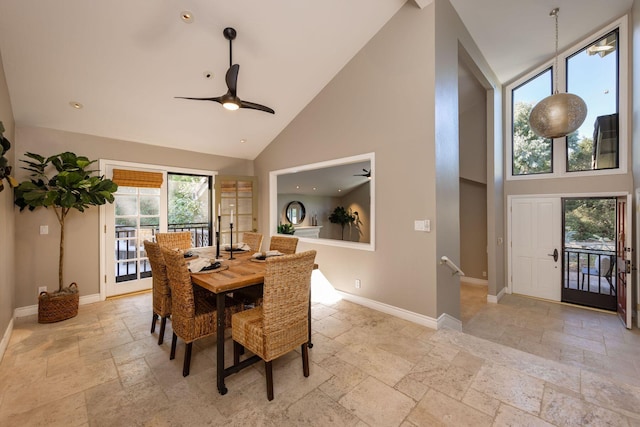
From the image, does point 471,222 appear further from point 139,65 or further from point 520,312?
point 139,65

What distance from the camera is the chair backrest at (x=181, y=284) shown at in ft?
7.07

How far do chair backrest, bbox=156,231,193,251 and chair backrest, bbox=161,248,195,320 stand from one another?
63.0 inches

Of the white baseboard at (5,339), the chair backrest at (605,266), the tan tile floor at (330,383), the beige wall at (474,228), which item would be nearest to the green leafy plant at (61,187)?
the white baseboard at (5,339)

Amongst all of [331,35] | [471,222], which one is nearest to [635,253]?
[471,222]

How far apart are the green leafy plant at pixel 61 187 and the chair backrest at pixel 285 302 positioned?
3229mm

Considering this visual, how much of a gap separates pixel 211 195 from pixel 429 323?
181 inches

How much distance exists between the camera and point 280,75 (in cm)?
384

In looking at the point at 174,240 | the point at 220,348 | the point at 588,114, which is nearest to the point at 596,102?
the point at 588,114

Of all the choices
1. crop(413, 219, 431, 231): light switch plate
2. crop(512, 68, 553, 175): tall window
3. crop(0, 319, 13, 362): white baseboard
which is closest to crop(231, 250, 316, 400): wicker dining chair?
crop(413, 219, 431, 231): light switch plate

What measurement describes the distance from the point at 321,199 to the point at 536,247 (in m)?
6.13

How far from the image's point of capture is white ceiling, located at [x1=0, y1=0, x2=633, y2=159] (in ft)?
8.56

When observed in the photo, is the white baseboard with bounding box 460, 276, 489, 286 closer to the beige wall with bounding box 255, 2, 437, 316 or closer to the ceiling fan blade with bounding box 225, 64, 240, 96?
the beige wall with bounding box 255, 2, 437, 316

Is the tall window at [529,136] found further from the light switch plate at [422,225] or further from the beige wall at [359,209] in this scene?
the beige wall at [359,209]

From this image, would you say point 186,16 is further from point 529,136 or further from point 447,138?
point 529,136
